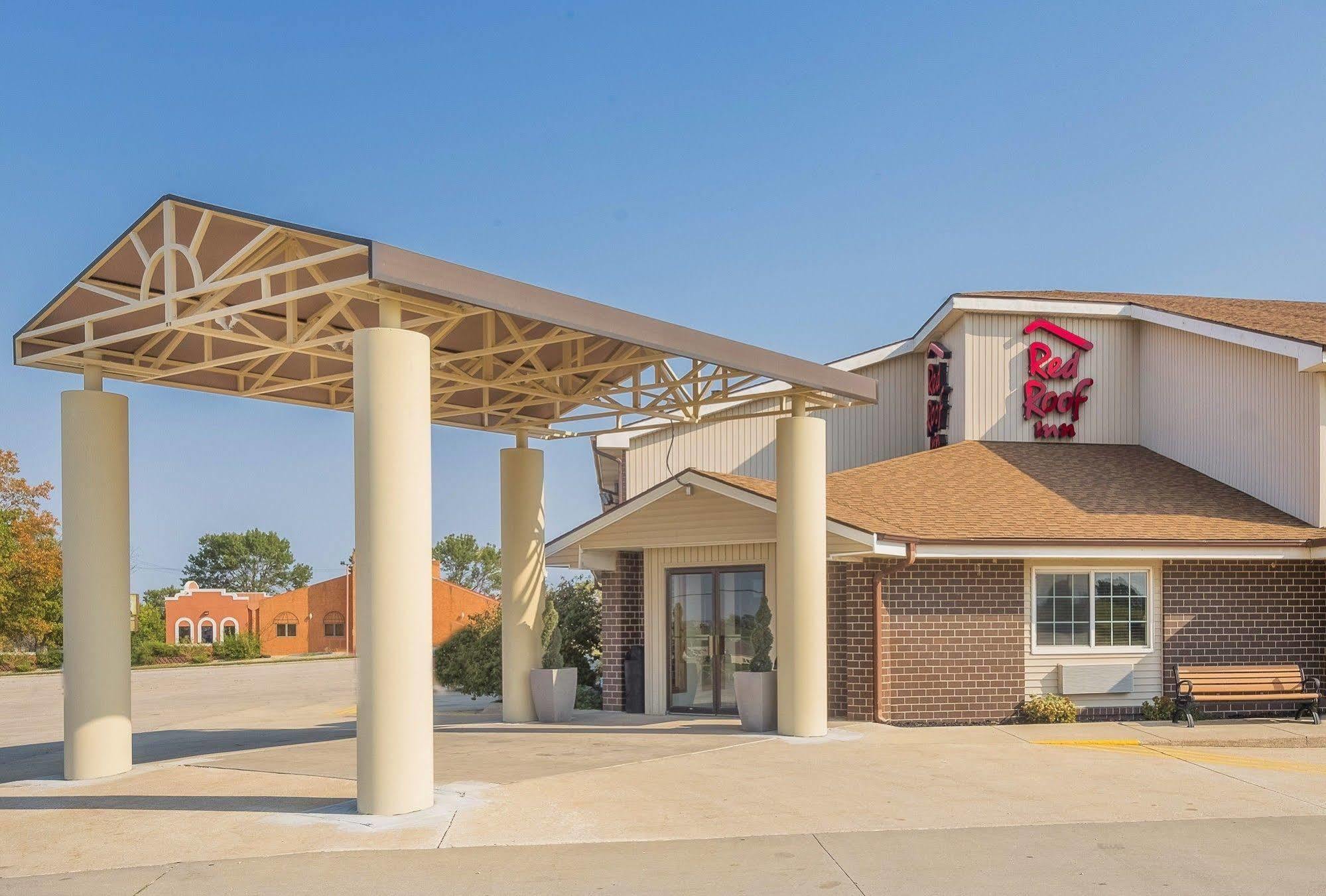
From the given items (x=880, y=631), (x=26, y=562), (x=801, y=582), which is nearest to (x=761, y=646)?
(x=801, y=582)

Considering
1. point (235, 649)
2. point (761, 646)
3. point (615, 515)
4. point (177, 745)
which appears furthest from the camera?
point (235, 649)

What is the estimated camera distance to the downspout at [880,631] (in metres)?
16.3

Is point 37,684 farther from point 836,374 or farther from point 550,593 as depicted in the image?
point 836,374

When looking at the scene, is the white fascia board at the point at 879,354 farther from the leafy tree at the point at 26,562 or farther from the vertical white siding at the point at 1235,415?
the leafy tree at the point at 26,562

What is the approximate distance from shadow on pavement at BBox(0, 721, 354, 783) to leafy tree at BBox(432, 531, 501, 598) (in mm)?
102248

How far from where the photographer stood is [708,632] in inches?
709

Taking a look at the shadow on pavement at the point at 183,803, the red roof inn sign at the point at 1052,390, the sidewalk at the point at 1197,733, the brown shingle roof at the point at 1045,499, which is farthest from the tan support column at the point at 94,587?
the red roof inn sign at the point at 1052,390

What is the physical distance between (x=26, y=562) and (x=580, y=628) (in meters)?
39.5

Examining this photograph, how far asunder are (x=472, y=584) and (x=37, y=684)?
275 ft

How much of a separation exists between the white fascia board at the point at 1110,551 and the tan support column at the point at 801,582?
2.23 meters

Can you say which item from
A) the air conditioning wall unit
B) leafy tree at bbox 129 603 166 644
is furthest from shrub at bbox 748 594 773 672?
leafy tree at bbox 129 603 166 644

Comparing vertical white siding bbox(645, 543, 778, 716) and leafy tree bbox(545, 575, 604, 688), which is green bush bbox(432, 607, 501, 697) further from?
vertical white siding bbox(645, 543, 778, 716)

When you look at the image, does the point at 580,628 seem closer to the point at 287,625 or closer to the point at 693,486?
the point at 693,486

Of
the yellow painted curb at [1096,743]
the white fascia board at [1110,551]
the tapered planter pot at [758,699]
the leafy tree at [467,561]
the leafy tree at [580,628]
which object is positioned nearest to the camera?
the yellow painted curb at [1096,743]
